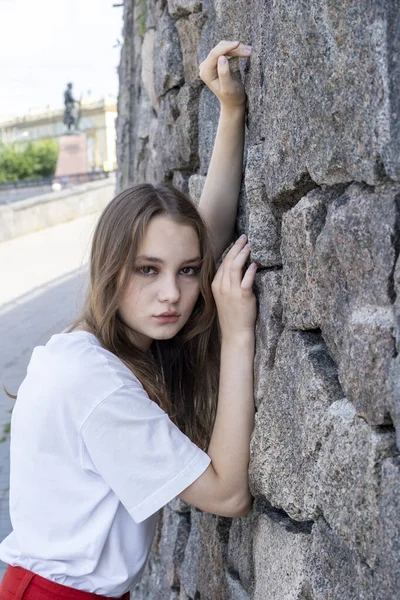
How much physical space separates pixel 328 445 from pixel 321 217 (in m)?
0.43

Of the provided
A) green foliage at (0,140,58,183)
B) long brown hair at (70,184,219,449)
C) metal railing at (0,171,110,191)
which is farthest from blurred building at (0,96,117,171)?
long brown hair at (70,184,219,449)

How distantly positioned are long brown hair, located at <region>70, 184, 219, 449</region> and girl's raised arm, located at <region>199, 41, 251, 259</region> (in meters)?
0.11

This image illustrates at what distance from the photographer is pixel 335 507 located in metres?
1.58

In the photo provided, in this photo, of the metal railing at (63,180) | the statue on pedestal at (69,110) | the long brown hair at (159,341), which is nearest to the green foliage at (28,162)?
the statue on pedestal at (69,110)

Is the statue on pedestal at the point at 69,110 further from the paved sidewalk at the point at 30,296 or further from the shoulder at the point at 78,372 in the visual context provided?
the shoulder at the point at 78,372

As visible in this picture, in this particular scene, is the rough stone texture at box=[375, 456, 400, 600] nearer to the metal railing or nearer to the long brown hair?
the long brown hair

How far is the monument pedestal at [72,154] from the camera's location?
1455 inches

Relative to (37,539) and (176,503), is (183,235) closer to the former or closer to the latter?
(37,539)

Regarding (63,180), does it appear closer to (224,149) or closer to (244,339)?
(224,149)

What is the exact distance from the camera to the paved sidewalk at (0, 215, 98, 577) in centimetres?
734

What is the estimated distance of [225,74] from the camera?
2205mm

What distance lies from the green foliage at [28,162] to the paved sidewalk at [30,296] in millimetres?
30274

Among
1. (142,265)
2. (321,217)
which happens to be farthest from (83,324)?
(321,217)

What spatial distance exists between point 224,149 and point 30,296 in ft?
33.6
